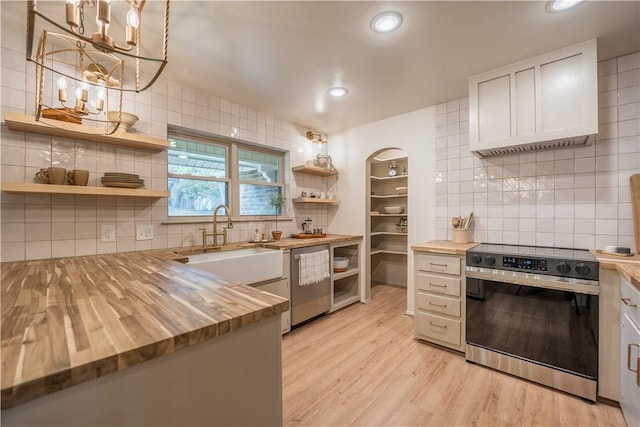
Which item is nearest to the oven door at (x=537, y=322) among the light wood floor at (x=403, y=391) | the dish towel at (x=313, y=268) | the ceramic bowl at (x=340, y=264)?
the light wood floor at (x=403, y=391)

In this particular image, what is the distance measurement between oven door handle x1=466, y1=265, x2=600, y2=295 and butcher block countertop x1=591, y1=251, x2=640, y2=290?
13 cm

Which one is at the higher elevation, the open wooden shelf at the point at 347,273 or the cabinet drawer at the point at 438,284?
the cabinet drawer at the point at 438,284

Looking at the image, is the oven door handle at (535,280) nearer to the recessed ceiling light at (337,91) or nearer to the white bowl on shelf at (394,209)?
the recessed ceiling light at (337,91)

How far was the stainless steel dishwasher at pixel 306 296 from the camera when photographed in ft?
8.49

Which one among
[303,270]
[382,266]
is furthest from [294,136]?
[382,266]

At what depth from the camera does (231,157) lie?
2875 millimetres

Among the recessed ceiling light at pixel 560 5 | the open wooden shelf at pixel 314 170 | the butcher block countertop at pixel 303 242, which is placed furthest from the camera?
the open wooden shelf at pixel 314 170

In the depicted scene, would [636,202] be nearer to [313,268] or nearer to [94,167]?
[313,268]

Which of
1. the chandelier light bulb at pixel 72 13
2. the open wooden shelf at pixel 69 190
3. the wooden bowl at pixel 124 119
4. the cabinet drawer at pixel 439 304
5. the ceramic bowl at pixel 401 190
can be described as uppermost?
the wooden bowl at pixel 124 119

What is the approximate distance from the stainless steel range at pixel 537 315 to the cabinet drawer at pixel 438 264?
0.10m

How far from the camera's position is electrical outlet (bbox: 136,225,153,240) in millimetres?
2139

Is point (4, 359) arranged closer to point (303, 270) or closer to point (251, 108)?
point (303, 270)

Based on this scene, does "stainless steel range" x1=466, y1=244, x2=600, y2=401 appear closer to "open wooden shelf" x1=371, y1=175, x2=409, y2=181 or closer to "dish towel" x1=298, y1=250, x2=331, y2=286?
"dish towel" x1=298, y1=250, x2=331, y2=286

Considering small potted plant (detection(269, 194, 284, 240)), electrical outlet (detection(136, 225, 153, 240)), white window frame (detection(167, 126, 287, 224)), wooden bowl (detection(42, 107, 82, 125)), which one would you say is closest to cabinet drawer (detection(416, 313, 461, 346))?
small potted plant (detection(269, 194, 284, 240))
